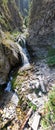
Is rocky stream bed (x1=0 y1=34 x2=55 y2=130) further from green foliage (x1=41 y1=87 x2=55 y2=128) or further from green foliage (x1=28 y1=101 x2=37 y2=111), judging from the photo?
green foliage (x1=41 y1=87 x2=55 y2=128)

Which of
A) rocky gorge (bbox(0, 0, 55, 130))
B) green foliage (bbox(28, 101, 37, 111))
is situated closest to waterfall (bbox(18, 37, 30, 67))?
rocky gorge (bbox(0, 0, 55, 130))

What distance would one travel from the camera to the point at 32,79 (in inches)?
422

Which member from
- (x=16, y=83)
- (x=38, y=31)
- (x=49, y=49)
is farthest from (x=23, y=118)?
(x=38, y=31)

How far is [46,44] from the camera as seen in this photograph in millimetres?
17281

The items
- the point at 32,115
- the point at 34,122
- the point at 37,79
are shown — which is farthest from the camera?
the point at 37,79

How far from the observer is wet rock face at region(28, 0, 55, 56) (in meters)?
17.2

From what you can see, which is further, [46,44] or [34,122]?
[46,44]

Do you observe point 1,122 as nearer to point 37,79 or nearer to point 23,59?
point 37,79

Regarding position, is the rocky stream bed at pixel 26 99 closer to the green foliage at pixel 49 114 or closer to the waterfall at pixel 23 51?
the green foliage at pixel 49 114

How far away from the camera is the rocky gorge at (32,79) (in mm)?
7371

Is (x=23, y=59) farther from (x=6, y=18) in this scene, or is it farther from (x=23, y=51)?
(x=6, y=18)

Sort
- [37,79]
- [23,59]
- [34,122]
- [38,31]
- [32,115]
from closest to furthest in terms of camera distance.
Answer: [34,122], [32,115], [37,79], [23,59], [38,31]

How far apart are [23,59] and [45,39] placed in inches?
169

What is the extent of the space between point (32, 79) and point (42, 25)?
906 centimetres
